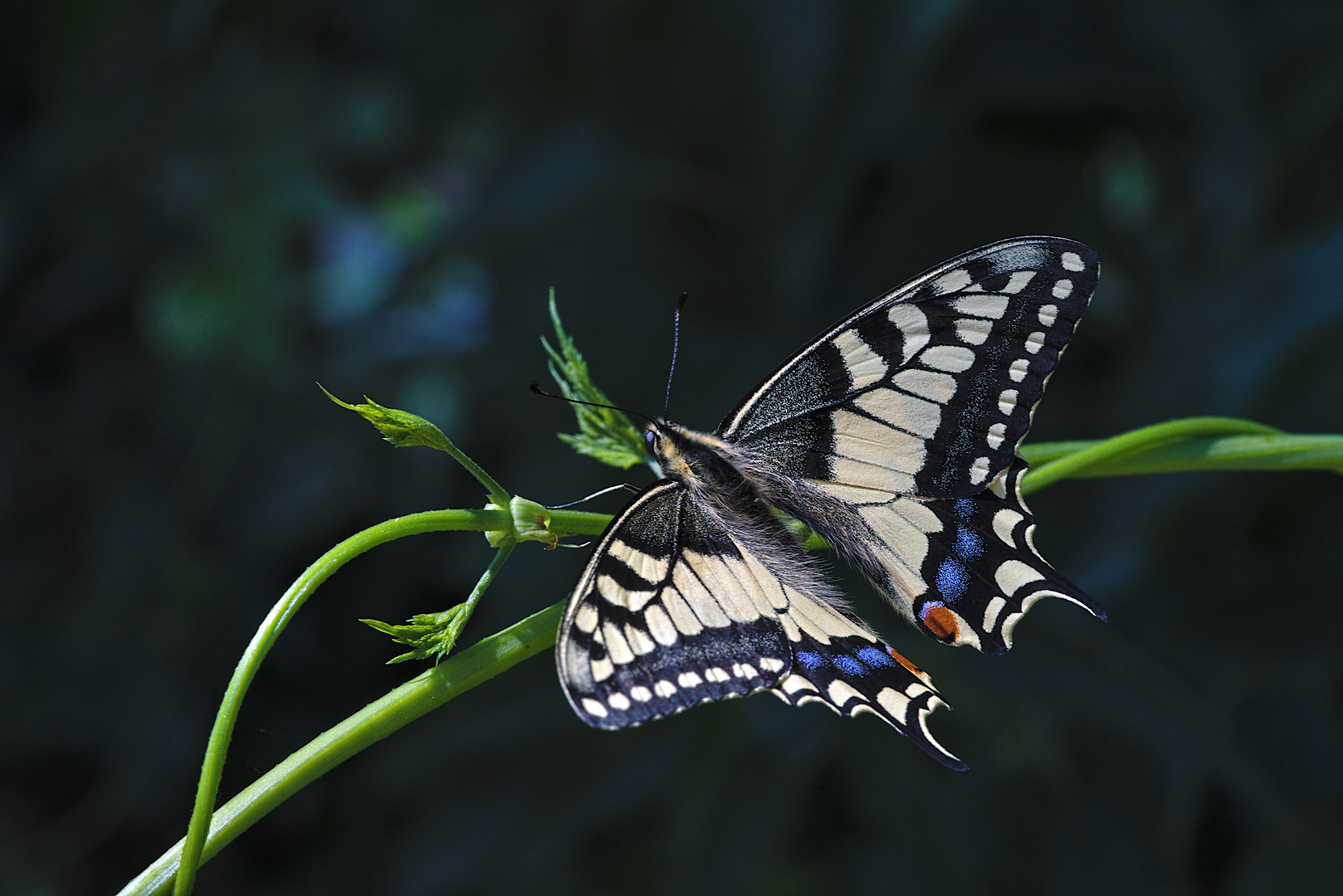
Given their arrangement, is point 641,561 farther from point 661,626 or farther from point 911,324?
point 911,324

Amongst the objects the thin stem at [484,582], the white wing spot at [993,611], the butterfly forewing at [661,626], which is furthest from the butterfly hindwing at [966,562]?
the thin stem at [484,582]

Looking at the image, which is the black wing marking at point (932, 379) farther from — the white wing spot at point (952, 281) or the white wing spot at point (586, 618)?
the white wing spot at point (586, 618)

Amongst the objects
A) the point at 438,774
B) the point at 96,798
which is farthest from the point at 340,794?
the point at 96,798

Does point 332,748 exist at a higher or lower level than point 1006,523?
higher

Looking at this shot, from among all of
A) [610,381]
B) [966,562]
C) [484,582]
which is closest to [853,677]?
[966,562]

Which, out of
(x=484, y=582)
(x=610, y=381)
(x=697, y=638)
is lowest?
(x=610, y=381)
